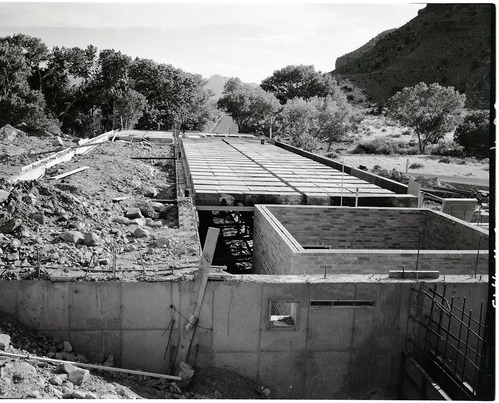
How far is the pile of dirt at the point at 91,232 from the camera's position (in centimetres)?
920

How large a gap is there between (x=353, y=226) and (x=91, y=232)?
655 centimetres

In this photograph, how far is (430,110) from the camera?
53375 millimetres

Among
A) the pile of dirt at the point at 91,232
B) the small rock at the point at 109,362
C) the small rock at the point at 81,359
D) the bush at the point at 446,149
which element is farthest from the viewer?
the bush at the point at 446,149

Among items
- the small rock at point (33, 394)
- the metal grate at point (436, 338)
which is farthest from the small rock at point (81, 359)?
the metal grate at point (436, 338)

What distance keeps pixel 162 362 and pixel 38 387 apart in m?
2.62

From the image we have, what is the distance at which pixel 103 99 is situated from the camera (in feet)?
163

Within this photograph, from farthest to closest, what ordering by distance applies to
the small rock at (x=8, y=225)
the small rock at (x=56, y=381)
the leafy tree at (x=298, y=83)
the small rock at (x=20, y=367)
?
the leafy tree at (x=298, y=83), the small rock at (x=8, y=225), the small rock at (x=56, y=381), the small rock at (x=20, y=367)

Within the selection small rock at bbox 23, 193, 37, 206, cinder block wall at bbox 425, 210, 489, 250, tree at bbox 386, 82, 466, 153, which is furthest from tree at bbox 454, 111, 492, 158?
small rock at bbox 23, 193, 37, 206

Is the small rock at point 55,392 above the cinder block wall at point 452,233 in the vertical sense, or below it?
below

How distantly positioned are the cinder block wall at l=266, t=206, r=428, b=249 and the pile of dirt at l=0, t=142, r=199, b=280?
266 cm

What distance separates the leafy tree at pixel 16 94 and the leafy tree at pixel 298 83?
42.4 metres

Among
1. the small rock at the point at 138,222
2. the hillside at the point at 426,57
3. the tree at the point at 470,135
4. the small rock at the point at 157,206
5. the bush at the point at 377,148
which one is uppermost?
the hillside at the point at 426,57

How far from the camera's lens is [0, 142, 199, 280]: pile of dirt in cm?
920

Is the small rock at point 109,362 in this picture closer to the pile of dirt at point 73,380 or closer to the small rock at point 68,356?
the pile of dirt at point 73,380
